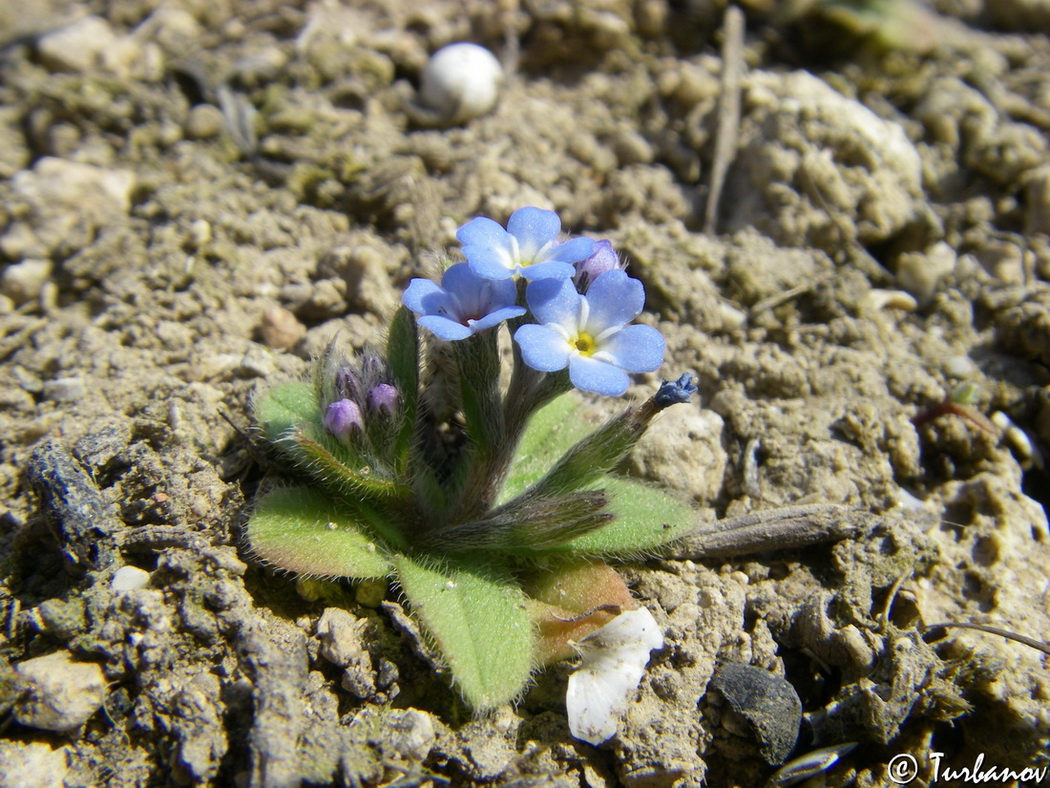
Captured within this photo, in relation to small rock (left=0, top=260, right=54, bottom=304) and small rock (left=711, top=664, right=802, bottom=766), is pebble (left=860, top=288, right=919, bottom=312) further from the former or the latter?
small rock (left=0, top=260, right=54, bottom=304)

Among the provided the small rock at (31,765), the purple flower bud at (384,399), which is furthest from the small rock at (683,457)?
the small rock at (31,765)

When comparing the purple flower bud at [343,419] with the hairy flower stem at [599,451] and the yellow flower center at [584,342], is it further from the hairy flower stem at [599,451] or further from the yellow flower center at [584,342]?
the yellow flower center at [584,342]

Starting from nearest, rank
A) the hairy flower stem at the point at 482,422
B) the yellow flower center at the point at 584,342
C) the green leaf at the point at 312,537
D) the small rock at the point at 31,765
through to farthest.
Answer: the small rock at the point at 31,765 < the yellow flower center at the point at 584,342 < the green leaf at the point at 312,537 < the hairy flower stem at the point at 482,422

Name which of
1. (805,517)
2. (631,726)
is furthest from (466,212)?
(631,726)

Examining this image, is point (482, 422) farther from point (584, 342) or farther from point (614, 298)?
point (614, 298)

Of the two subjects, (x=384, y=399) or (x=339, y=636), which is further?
(x=384, y=399)

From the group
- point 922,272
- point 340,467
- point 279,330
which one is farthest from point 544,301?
point 922,272

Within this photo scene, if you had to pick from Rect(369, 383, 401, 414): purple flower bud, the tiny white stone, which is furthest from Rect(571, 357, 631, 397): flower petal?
the tiny white stone
